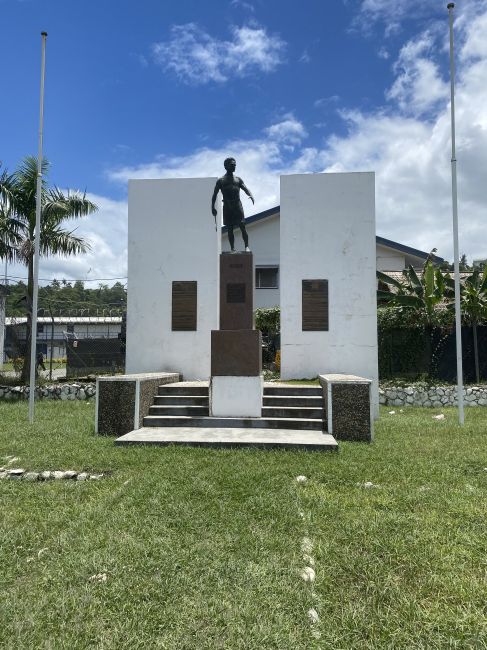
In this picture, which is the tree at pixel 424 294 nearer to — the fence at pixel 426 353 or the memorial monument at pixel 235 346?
the fence at pixel 426 353

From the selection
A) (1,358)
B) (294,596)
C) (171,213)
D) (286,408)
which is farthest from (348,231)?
(1,358)

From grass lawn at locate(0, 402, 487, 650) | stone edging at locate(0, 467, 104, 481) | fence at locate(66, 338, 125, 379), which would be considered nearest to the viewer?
grass lawn at locate(0, 402, 487, 650)

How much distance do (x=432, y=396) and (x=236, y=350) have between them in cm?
712

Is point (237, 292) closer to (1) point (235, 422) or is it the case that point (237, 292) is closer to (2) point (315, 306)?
(1) point (235, 422)

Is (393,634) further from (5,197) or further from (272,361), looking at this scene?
(5,197)

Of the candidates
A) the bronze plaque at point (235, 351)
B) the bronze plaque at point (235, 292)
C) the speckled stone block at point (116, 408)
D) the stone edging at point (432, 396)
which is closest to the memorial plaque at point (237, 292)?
the bronze plaque at point (235, 292)

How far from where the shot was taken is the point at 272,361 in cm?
1586

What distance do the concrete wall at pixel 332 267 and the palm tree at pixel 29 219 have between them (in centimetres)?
693

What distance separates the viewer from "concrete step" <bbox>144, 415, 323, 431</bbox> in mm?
7586

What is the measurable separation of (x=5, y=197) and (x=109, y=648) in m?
14.1

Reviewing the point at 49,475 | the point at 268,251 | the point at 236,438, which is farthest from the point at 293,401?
the point at 268,251

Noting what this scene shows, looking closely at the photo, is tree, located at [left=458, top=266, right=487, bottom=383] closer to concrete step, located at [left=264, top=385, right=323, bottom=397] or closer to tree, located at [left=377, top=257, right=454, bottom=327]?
tree, located at [left=377, top=257, right=454, bottom=327]

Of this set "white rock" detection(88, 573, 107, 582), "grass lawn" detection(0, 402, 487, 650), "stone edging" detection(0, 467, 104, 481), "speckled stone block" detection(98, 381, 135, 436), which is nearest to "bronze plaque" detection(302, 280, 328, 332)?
"speckled stone block" detection(98, 381, 135, 436)

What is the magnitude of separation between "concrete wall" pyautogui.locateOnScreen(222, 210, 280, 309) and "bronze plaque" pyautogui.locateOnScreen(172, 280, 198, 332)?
26.8 feet
